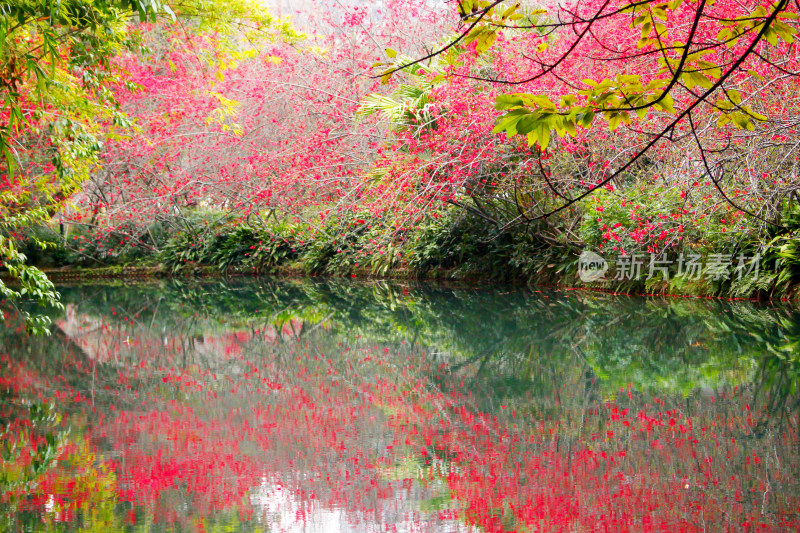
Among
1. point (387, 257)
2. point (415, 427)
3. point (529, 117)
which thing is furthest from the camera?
point (387, 257)

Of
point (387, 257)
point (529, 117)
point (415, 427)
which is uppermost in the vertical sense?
point (387, 257)

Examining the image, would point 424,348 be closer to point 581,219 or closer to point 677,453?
point 677,453

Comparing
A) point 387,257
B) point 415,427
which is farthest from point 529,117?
point 387,257

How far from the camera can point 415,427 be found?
15.5ft

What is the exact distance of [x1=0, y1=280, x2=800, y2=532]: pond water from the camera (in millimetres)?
3283

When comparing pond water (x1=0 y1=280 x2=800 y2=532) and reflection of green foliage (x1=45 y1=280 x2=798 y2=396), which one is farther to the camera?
reflection of green foliage (x1=45 y1=280 x2=798 y2=396)

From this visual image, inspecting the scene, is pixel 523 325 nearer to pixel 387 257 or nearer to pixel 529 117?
pixel 529 117

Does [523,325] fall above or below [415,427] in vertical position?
above

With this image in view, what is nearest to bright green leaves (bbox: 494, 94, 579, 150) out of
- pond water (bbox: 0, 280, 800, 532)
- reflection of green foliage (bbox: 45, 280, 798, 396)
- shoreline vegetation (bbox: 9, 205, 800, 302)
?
pond water (bbox: 0, 280, 800, 532)

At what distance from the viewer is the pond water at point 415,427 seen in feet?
10.8

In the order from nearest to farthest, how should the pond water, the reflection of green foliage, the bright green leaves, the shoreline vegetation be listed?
the bright green leaves, the pond water, the reflection of green foliage, the shoreline vegetation

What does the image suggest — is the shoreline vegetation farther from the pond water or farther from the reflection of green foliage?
the pond water

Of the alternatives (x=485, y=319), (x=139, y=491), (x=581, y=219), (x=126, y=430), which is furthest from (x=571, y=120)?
(x=581, y=219)

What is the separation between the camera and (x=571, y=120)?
236 centimetres
